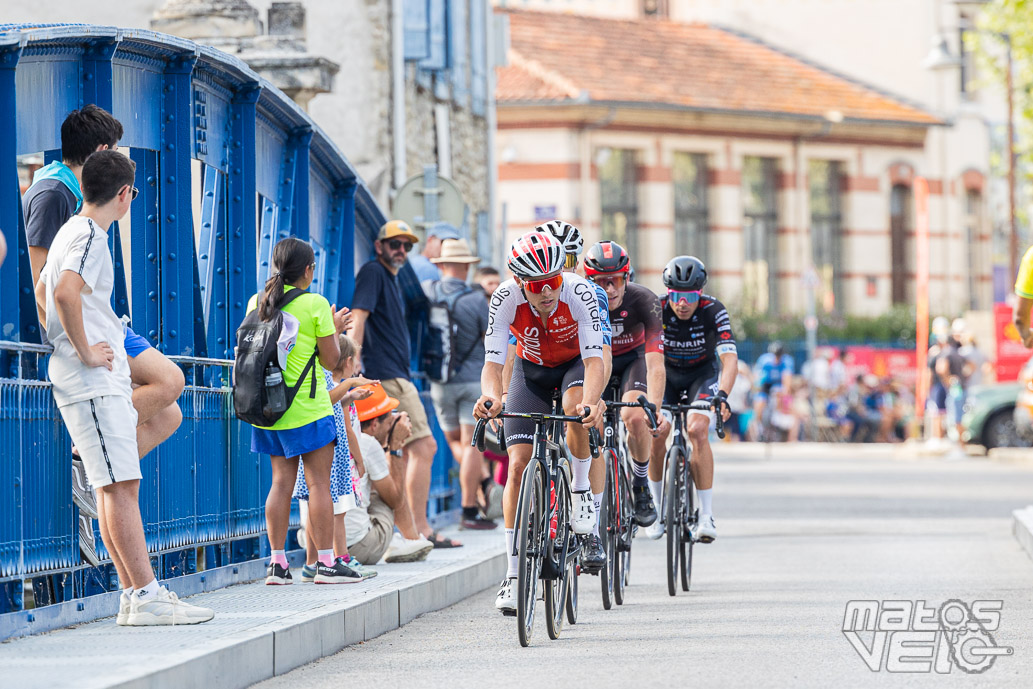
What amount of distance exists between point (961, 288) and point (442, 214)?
110 feet

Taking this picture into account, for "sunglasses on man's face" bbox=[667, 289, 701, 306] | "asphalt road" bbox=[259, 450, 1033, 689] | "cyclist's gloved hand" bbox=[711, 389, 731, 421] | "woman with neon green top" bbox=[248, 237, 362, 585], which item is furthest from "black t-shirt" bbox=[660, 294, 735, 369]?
"woman with neon green top" bbox=[248, 237, 362, 585]

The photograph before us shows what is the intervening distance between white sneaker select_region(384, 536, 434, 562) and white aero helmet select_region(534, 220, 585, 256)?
3064 millimetres

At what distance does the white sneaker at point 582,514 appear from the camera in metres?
9.22

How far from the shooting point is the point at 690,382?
12133mm

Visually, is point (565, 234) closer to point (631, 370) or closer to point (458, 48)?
point (631, 370)

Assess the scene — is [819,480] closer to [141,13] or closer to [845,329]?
[141,13]

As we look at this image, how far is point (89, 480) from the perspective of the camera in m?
7.75

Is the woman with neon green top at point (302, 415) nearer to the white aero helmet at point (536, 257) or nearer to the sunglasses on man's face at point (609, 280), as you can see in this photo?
the white aero helmet at point (536, 257)

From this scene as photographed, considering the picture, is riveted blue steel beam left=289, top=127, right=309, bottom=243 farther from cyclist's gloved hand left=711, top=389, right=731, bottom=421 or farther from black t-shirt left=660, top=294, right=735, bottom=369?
cyclist's gloved hand left=711, top=389, right=731, bottom=421

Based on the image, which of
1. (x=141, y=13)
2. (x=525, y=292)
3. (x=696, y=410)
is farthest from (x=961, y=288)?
(x=525, y=292)

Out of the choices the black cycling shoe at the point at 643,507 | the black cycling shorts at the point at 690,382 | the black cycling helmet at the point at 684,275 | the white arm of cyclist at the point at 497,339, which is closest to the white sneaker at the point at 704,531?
the black cycling shoe at the point at 643,507

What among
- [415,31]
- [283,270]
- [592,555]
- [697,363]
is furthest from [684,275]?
[415,31]

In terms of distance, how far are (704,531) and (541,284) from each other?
3.05 m

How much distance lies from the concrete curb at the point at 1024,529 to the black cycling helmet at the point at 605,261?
174 inches
